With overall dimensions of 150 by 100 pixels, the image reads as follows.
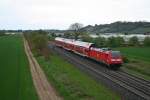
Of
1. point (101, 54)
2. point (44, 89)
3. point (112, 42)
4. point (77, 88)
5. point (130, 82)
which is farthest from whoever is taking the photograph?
point (112, 42)

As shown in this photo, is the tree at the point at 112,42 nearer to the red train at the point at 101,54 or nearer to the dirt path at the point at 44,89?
the red train at the point at 101,54

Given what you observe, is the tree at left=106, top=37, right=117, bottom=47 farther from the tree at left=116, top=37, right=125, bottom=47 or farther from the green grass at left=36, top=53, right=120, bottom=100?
the green grass at left=36, top=53, right=120, bottom=100

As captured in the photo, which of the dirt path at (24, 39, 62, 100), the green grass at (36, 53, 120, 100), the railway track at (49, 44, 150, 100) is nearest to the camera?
the green grass at (36, 53, 120, 100)

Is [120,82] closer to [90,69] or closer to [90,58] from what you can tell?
[90,69]

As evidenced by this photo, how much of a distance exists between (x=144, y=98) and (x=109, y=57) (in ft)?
58.4

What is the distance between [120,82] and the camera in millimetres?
31938

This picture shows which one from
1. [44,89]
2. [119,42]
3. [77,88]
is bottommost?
[119,42]

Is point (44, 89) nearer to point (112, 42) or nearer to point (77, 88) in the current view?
point (77, 88)

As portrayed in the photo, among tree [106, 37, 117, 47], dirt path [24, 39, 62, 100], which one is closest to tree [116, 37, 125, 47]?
tree [106, 37, 117, 47]

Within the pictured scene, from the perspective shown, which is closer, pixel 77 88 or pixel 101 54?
pixel 77 88

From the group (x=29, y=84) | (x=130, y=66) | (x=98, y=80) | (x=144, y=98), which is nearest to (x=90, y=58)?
(x=130, y=66)

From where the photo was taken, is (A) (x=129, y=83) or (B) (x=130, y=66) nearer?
(A) (x=129, y=83)

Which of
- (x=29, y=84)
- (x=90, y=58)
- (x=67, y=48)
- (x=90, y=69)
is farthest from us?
(x=67, y=48)

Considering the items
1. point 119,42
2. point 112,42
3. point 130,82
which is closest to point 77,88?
point 130,82
